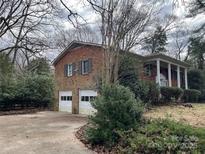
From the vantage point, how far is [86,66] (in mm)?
22781

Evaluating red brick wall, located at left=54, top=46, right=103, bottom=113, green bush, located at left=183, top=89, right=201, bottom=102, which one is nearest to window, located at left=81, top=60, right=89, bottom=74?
red brick wall, located at left=54, top=46, right=103, bottom=113

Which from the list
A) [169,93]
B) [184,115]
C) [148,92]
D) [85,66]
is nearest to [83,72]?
[85,66]

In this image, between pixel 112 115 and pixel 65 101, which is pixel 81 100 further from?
pixel 112 115

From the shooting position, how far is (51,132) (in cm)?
1315

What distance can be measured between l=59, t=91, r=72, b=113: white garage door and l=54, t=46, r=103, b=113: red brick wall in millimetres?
468

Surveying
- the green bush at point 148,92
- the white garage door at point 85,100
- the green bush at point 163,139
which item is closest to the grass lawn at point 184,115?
the green bush at point 163,139

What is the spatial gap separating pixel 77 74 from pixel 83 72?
0.94 meters

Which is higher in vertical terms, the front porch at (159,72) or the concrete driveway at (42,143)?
the front porch at (159,72)

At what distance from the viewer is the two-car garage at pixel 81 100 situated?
2192 centimetres

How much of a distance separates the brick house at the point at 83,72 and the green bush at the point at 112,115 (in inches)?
322

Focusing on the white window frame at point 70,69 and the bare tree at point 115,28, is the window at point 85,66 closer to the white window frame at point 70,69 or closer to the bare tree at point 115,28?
the white window frame at point 70,69

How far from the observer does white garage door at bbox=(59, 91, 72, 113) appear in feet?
82.4

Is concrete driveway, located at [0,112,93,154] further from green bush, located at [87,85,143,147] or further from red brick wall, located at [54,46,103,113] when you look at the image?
red brick wall, located at [54,46,103,113]

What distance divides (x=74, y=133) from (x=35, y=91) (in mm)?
16343
